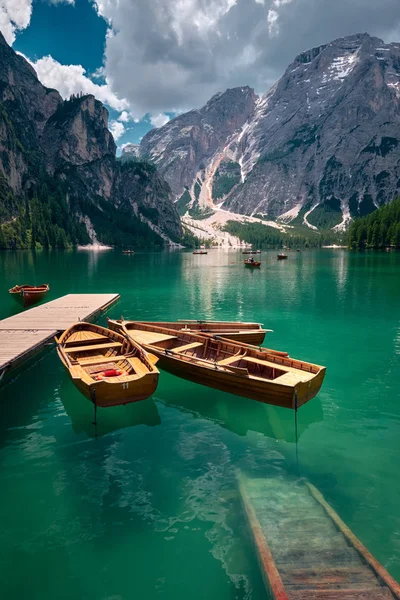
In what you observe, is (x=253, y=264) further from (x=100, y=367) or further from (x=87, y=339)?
(x=100, y=367)

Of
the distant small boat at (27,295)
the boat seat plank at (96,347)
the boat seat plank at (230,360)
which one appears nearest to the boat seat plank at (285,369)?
the boat seat plank at (230,360)

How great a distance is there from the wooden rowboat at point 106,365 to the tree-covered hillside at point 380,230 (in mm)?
164244

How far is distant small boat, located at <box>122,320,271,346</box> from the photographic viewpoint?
27.5 m

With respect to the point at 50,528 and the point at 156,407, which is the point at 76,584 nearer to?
the point at 50,528

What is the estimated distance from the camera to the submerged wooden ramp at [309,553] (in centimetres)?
832

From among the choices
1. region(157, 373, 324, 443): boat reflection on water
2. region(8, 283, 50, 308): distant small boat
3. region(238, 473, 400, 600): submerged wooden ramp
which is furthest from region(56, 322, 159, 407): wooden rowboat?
region(8, 283, 50, 308): distant small boat

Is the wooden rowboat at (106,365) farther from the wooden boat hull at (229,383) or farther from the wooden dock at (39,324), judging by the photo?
the wooden dock at (39,324)

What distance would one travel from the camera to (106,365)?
20875 millimetres

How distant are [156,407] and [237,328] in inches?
458

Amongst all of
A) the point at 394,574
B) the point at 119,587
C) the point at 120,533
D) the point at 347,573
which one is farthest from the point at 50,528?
the point at 394,574

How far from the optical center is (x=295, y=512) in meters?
11.3

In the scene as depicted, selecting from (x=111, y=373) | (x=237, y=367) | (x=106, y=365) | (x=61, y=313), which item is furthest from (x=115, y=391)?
(x=61, y=313)

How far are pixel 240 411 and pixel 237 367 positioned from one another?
2278 millimetres

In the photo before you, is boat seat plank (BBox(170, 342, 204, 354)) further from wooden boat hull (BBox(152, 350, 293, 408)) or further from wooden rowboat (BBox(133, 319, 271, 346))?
wooden rowboat (BBox(133, 319, 271, 346))
